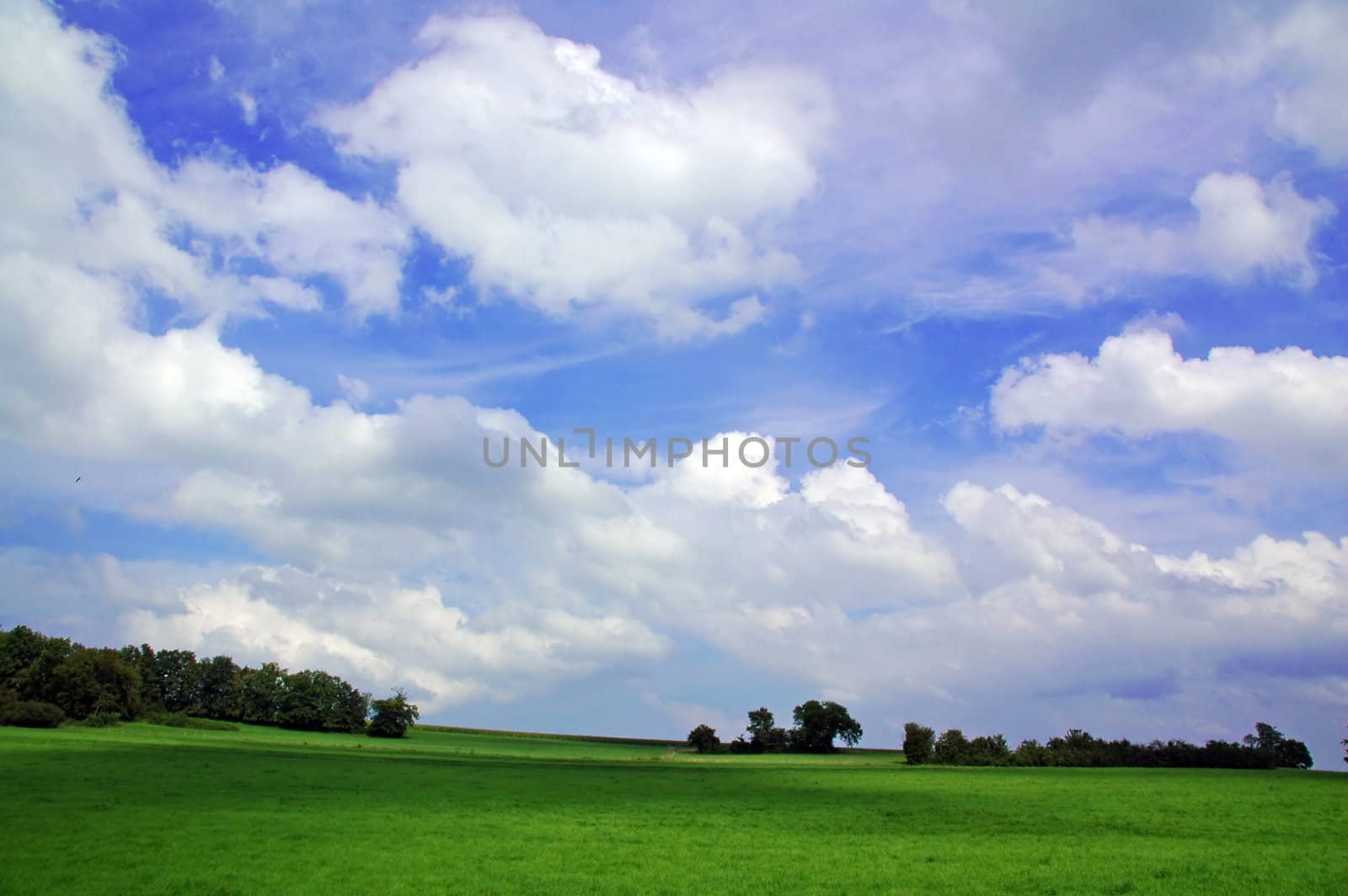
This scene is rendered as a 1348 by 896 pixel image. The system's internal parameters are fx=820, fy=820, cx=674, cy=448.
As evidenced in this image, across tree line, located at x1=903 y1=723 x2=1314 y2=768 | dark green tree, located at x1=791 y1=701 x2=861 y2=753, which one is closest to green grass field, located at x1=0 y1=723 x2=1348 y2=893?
tree line, located at x1=903 y1=723 x2=1314 y2=768

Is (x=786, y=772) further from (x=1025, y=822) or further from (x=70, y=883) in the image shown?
(x=70, y=883)

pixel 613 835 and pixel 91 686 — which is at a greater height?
pixel 613 835

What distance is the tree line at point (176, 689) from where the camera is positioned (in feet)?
370

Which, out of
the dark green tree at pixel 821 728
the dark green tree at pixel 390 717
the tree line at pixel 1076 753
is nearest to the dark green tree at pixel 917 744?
the tree line at pixel 1076 753

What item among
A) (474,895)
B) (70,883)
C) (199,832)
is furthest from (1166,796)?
(70,883)

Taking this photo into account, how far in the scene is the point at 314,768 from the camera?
198 feet

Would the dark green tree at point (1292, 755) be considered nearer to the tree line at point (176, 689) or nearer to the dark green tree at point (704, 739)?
the dark green tree at point (704, 739)

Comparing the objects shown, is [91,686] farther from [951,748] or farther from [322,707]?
[951,748]

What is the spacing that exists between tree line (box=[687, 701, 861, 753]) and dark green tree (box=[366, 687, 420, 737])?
53325mm

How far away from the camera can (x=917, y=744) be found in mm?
113375

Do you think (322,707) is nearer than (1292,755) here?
No

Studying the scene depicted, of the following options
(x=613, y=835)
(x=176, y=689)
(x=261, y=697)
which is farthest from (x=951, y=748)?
(x=176, y=689)

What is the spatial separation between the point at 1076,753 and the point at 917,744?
2148 centimetres

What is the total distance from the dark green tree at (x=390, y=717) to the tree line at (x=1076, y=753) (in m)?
85.9
